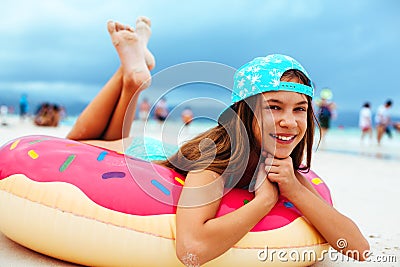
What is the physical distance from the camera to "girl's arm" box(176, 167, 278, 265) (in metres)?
1.97

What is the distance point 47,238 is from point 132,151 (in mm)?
1042

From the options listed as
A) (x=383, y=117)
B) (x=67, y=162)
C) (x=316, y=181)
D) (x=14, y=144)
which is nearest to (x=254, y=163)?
(x=316, y=181)

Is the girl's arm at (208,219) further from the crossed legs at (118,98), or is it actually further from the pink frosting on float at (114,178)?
the crossed legs at (118,98)

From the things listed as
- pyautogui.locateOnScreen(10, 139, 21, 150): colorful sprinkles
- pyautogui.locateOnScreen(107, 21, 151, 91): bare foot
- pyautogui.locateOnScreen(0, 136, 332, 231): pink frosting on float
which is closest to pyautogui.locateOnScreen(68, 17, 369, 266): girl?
pyautogui.locateOnScreen(0, 136, 332, 231): pink frosting on float

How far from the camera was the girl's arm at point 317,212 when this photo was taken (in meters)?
2.12

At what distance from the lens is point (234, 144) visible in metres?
2.19

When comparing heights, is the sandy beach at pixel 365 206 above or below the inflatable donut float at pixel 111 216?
below

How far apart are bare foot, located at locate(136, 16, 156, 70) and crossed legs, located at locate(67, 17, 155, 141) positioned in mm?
190

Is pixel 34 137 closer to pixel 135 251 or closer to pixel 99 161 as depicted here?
pixel 99 161

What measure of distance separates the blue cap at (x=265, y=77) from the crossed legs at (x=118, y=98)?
129cm

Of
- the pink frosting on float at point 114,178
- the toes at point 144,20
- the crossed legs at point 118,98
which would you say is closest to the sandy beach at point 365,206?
the pink frosting on float at point 114,178

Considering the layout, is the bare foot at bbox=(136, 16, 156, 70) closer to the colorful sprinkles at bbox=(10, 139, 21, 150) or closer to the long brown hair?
the colorful sprinkles at bbox=(10, 139, 21, 150)

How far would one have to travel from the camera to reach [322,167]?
7.69 m

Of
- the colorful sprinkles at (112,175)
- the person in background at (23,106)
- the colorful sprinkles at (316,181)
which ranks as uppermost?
the colorful sprinkles at (112,175)
